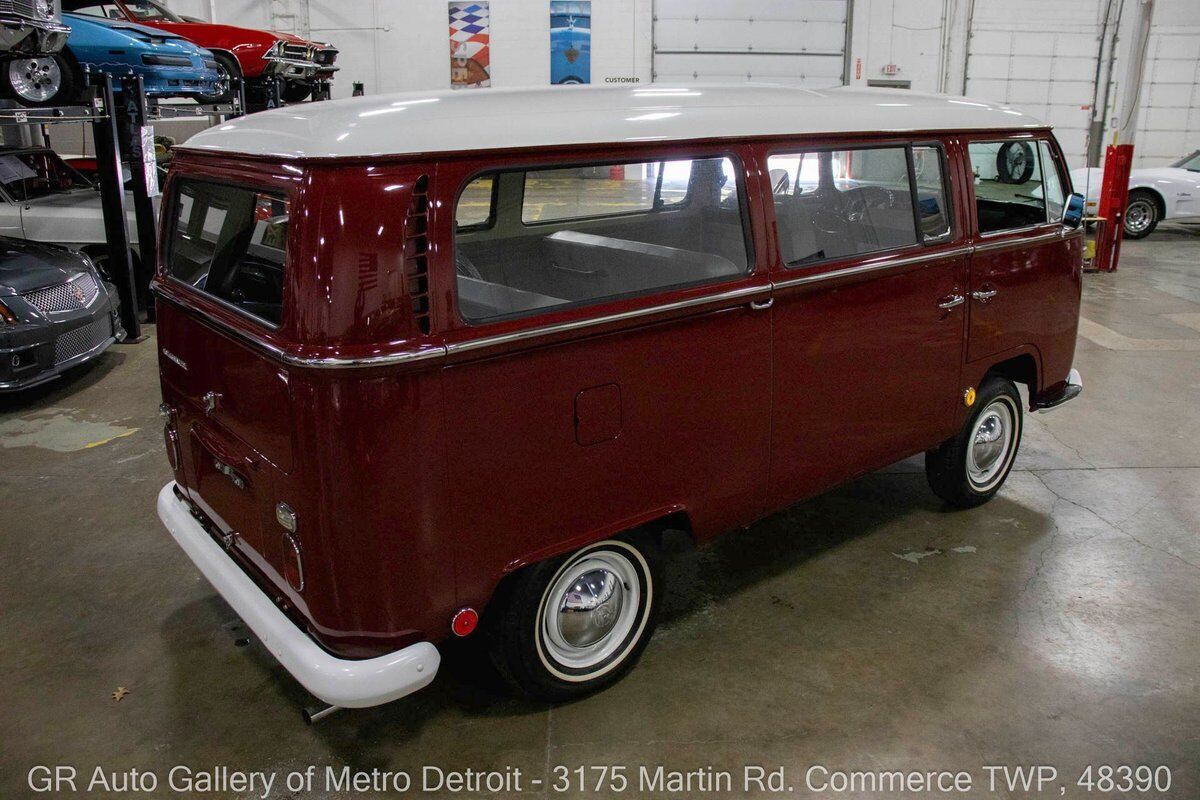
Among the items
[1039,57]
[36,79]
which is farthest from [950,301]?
[1039,57]

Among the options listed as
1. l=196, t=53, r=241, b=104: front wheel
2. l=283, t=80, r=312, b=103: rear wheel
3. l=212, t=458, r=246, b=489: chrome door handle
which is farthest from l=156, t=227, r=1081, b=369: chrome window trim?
l=283, t=80, r=312, b=103: rear wheel

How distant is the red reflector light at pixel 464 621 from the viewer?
253cm

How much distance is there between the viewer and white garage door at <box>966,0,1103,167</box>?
1683 cm

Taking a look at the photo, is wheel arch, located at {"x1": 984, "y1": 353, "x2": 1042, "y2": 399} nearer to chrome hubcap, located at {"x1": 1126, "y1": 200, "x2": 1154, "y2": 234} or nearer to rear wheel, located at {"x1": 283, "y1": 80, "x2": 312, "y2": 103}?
rear wheel, located at {"x1": 283, "y1": 80, "x2": 312, "y2": 103}

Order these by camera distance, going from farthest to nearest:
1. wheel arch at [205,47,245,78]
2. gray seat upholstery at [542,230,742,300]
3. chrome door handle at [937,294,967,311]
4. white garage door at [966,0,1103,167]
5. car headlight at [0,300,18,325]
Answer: white garage door at [966,0,1103,167] → wheel arch at [205,47,245,78] → car headlight at [0,300,18,325] → chrome door handle at [937,294,967,311] → gray seat upholstery at [542,230,742,300]

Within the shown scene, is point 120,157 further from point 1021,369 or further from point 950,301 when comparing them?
point 1021,369

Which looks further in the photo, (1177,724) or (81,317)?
(81,317)

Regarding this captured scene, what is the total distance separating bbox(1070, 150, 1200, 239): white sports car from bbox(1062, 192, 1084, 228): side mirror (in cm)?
903

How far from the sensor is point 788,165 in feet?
10.4

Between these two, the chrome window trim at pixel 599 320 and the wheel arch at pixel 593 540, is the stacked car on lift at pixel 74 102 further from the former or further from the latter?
the chrome window trim at pixel 599 320

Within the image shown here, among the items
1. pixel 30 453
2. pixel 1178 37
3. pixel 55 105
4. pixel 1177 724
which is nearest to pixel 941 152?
pixel 1177 724

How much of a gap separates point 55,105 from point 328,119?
20.2 feet

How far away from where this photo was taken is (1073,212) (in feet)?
13.7

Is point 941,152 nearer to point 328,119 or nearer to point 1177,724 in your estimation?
point 1177,724
